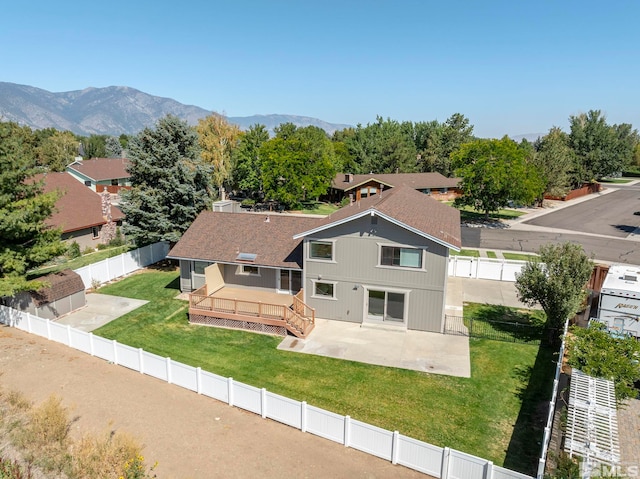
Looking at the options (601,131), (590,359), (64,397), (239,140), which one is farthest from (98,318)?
(601,131)

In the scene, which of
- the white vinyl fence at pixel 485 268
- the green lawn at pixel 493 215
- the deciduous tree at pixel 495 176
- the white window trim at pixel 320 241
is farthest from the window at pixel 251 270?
the green lawn at pixel 493 215

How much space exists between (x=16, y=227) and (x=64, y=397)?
885cm

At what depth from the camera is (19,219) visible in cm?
1938

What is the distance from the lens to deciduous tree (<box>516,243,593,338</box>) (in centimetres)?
1853

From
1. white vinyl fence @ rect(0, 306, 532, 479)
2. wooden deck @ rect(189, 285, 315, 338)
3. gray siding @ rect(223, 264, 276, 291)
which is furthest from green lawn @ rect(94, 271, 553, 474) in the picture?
gray siding @ rect(223, 264, 276, 291)

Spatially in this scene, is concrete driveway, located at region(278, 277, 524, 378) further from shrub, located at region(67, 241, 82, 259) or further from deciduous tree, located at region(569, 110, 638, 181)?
deciduous tree, located at region(569, 110, 638, 181)

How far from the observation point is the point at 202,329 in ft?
71.2

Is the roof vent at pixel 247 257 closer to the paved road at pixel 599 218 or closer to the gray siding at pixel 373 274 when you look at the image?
the gray siding at pixel 373 274

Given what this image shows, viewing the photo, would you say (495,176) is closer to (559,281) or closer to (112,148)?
(559,281)

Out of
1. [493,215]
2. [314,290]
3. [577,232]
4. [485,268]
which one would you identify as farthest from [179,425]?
[493,215]

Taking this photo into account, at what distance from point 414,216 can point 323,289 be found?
608cm

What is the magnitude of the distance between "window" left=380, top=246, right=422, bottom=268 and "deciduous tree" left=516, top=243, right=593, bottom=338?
492 cm

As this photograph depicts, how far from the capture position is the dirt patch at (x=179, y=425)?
11.9m

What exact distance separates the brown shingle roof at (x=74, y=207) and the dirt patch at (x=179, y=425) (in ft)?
62.1
